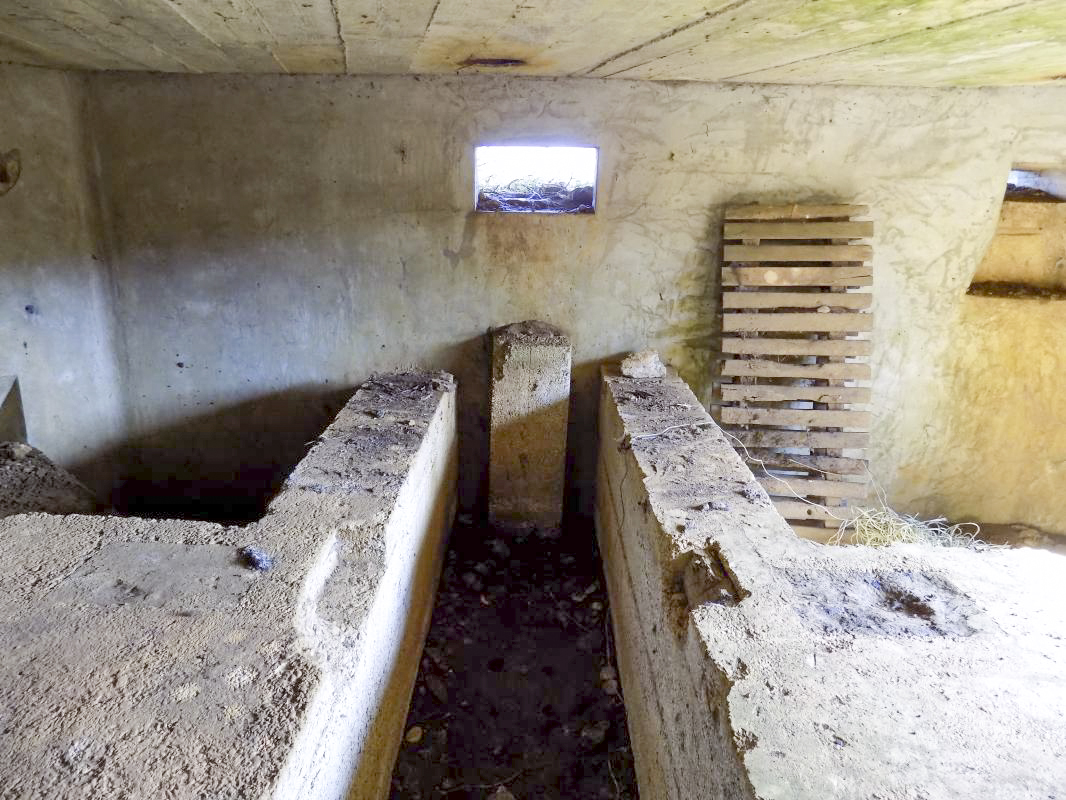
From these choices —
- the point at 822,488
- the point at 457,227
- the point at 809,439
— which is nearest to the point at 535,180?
the point at 457,227

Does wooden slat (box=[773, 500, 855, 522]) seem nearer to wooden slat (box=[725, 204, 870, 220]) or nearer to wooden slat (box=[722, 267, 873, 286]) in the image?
wooden slat (box=[722, 267, 873, 286])

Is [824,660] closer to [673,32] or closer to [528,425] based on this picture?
[673,32]

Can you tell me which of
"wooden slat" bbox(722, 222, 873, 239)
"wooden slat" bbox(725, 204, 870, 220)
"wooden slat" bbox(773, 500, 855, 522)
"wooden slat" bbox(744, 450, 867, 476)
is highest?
"wooden slat" bbox(725, 204, 870, 220)

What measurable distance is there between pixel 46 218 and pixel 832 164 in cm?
426

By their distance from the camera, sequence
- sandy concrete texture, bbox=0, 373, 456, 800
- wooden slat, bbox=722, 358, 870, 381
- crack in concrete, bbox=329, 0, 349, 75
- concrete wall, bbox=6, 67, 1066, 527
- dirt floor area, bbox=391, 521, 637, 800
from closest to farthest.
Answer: sandy concrete texture, bbox=0, 373, 456, 800
crack in concrete, bbox=329, 0, 349, 75
dirt floor area, bbox=391, 521, 637, 800
concrete wall, bbox=6, 67, 1066, 527
wooden slat, bbox=722, 358, 870, 381

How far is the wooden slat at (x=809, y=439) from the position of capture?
4059mm

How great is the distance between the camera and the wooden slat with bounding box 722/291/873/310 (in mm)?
3906

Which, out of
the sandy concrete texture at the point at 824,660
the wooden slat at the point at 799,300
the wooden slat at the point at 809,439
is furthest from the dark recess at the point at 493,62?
the wooden slat at the point at 809,439

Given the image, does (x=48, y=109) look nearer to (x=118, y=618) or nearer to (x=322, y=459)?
(x=322, y=459)

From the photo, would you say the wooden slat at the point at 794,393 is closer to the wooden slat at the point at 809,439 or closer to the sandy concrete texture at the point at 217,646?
the wooden slat at the point at 809,439

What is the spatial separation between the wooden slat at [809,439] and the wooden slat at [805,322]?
0.62 metres

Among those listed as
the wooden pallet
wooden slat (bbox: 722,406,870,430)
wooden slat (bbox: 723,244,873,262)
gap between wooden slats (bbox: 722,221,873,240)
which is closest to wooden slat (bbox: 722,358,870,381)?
the wooden pallet

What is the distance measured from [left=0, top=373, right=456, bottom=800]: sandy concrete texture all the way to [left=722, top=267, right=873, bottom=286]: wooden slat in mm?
2262

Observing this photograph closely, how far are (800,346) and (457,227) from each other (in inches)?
82.9
